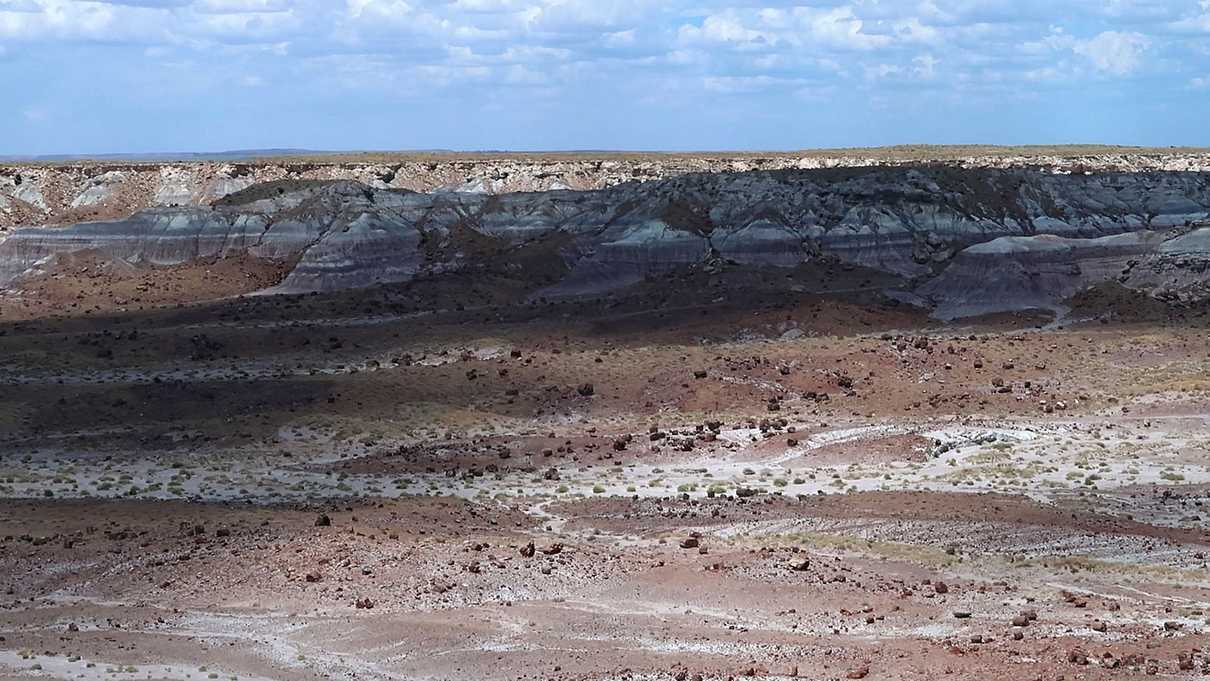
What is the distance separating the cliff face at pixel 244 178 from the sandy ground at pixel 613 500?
43.0m

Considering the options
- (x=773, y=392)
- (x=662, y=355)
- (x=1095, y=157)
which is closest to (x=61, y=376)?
(x=662, y=355)

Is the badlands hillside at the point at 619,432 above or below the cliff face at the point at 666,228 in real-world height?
below

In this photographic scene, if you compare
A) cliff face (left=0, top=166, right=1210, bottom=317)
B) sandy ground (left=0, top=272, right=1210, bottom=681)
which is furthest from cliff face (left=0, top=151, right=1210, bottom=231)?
sandy ground (left=0, top=272, right=1210, bottom=681)

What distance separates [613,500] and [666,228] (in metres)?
55.3

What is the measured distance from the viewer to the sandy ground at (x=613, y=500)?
2878 cm

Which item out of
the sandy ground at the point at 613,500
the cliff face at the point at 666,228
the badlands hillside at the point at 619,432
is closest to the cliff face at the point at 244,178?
the badlands hillside at the point at 619,432

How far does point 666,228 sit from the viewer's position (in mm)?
96500

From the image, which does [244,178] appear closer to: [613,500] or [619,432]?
[619,432]

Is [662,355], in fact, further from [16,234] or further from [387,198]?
[16,234]

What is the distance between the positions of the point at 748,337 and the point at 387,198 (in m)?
42.2

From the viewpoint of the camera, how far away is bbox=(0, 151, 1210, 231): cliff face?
115 m

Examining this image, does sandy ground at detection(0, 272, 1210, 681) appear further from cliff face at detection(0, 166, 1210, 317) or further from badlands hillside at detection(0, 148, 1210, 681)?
cliff face at detection(0, 166, 1210, 317)

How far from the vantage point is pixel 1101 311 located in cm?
7675

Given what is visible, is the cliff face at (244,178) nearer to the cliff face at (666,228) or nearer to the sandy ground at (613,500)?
the cliff face at (666,228)
